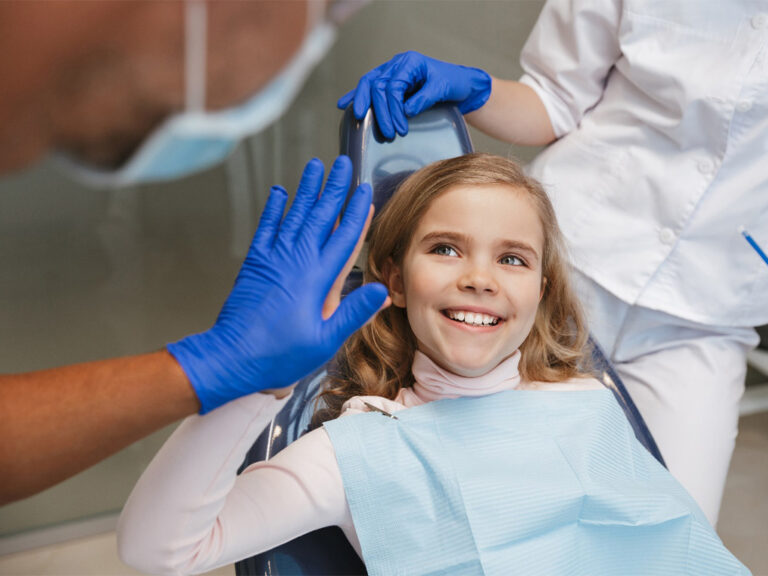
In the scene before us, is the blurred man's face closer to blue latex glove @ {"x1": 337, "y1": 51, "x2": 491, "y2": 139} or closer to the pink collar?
the pink collar

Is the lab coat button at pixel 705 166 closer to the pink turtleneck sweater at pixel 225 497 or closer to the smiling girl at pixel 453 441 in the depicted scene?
the smiling girl at pixel 453 441

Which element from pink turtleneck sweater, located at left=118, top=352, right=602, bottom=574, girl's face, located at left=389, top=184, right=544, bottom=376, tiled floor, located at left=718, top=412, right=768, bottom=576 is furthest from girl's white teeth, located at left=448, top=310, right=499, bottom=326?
tiled floor, located at left=718, top=412, right=768, bottom=576

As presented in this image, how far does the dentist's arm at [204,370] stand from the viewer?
25.9 inches

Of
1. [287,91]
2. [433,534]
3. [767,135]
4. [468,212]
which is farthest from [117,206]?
[287,91]

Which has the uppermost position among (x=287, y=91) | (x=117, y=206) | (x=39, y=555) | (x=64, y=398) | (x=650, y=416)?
(x=287, y=91)

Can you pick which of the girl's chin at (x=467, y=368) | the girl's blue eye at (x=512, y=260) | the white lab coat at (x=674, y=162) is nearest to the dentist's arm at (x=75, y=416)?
the girl's chin at (x=467, y=368)

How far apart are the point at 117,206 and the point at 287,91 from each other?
57.1 inches

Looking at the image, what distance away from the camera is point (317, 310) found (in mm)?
729

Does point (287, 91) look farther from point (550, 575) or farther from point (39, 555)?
point (39, 555)

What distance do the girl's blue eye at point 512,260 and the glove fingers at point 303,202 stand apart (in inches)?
15.3

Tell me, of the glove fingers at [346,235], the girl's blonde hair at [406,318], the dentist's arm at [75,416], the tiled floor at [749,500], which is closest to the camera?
the dentist's arm at [75,416]

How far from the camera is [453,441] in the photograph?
1.08 metres

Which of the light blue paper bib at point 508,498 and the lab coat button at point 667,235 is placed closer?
the light blue paper bib at point 508,498

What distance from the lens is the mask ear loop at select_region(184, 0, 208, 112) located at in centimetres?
35
